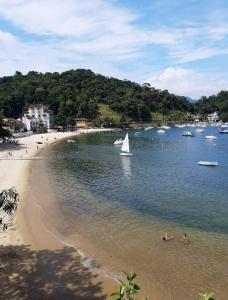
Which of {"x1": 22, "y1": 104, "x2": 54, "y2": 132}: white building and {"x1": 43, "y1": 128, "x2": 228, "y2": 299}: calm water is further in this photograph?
{"x1": 22, "y1": 104, "x2": 54, "y2": 132}: white building

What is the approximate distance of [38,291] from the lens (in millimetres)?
24234

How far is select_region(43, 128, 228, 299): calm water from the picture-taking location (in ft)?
89.2

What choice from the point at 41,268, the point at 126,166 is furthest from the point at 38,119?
the point at 41,268

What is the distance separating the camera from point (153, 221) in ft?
129

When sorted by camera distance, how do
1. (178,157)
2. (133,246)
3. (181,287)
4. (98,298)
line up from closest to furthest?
1. (98,298)
2. (181,287)
3. (133,246)
4. (178,157)

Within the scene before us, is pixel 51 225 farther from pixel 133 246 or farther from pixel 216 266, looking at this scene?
pixel 216 266

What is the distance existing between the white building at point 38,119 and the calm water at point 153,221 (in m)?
110

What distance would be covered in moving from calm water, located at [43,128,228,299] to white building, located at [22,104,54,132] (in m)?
110

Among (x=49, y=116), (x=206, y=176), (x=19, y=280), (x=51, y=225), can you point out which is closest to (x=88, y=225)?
(x=51, y=225)

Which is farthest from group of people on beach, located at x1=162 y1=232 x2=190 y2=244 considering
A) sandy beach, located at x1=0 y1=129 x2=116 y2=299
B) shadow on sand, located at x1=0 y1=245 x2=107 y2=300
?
shadow on sand, located at x1=0 y1=245 x2=107 y2=300

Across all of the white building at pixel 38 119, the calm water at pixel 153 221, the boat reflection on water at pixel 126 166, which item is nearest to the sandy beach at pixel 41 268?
the calm water at pixel 153 221

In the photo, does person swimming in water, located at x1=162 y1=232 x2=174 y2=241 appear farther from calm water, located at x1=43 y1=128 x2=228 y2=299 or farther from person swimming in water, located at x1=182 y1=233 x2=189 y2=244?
person swimming in water, located at x1=182 y1=233 x2=189 y2=244

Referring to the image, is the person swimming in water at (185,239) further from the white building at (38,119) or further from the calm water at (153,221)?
the white building at (38,119)

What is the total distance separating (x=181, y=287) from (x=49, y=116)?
17690 centimetres
